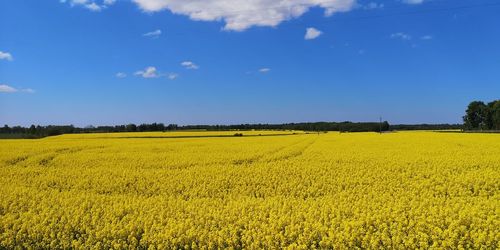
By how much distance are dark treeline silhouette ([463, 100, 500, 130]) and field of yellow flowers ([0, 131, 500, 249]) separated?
95537mm

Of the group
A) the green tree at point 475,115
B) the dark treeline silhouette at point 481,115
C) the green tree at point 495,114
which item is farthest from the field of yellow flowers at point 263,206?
the green tree at point 475,115

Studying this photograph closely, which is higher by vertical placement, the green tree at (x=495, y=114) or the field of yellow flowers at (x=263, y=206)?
the green tree at (x=495, y=114)

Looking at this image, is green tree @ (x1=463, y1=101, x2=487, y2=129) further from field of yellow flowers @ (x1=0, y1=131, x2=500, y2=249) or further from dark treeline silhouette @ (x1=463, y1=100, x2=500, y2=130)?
field of yellow flowers @ (x1=0, y1=131, x2=500, y2=249)

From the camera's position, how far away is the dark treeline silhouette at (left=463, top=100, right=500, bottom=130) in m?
105

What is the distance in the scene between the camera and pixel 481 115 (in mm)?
112250

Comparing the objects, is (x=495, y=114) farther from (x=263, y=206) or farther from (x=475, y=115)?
(x=263, y=206)

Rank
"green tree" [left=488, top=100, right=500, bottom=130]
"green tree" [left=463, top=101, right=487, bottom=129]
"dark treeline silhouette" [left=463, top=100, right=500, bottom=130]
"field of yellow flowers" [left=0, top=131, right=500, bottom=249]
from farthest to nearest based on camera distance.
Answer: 1. "green tree" [left=463, top=101, right=487, bottom=129]
2. "dark treeline silhouette" [left=463, top=100, right=500, bottom=130]
3. "green tree" [left=488, top=100, right=500, bottom=130]
4. "field of yellow flowers" [left=0, top=131, right=500, bottom=249]

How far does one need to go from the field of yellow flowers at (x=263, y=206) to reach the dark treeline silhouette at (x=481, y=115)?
95.5 meters

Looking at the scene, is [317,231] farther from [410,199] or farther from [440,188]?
[440,188]

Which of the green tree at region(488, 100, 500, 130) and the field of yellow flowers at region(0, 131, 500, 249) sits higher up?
the green tree at region(488, 100, 500, 130)

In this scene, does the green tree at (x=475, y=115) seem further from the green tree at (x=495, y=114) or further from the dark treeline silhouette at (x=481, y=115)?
the green tree at (x=495, y=114)

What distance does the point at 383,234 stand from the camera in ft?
28.8

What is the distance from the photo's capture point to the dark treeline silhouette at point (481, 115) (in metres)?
105

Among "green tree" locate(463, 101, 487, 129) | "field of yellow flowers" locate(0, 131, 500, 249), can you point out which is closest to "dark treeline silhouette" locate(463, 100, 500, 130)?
"green tree" locate(463, 101, 487, 129)
